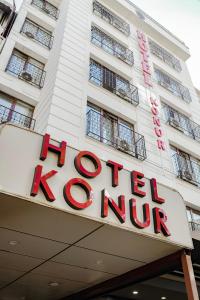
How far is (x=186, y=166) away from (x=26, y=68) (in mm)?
7645

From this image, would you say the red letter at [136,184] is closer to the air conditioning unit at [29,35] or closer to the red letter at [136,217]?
the red letter at [136,217]

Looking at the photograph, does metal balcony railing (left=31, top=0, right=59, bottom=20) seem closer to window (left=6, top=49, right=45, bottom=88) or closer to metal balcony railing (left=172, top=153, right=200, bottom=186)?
window (left=6, top=49, right=45, bottom=88)

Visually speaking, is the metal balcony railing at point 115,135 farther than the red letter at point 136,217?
Yes

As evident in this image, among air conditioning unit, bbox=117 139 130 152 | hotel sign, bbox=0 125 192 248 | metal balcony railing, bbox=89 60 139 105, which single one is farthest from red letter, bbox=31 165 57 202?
metal balcony railing, bbox=89 60 139 105

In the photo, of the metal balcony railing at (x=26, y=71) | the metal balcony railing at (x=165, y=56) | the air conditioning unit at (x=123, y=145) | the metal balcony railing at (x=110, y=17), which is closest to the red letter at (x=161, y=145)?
the air conditioning unit at (x=123, y=145)

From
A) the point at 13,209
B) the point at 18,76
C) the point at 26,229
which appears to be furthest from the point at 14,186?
the point at 18,76

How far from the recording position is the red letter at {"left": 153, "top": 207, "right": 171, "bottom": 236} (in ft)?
18.5

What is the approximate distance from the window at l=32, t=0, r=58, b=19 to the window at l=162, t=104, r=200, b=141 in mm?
6995

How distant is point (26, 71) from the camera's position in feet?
35.1

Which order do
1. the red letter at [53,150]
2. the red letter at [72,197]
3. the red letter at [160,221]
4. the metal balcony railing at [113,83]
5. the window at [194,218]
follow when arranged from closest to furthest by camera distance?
the red letter at [72,197] < the red letter at [53,150] < the red letter at [160,221] < the window at [194,218] < the metal balcony railing at [113,83]

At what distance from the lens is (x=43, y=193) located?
4.67 meters

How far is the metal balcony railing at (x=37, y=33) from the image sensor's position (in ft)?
39.4

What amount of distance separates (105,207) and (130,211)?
634mm

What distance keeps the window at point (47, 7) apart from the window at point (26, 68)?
141 inches
